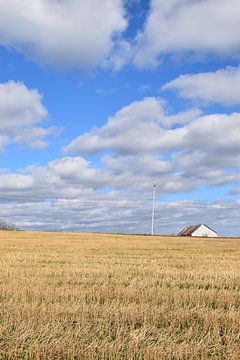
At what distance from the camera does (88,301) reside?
38.6ft

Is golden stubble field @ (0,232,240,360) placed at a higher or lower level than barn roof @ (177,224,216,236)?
lower

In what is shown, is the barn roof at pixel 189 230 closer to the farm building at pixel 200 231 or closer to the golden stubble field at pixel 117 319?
the farm building at pixel 200 231

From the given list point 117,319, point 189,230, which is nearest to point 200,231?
point 189,230

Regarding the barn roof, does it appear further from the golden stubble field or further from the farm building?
the golden stubble field

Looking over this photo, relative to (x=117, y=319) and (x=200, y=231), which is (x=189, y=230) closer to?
(x=200, y=231)

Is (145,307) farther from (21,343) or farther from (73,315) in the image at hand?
(21,343)

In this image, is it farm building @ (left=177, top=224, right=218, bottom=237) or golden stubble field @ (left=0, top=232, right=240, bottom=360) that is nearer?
golden stubble field @ (left=0, top=232, right=240, bottom=360)

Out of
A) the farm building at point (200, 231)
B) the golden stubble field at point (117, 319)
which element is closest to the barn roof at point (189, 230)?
the farm building at point (200, 231)

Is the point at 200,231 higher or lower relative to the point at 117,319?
higher

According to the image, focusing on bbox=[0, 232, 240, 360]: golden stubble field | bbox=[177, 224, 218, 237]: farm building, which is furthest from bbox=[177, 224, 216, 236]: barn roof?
bbox=[0, 232, 240, 360]: golden stubble field

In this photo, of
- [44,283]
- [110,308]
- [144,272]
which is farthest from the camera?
[144,272]

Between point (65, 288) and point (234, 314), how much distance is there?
566 cm

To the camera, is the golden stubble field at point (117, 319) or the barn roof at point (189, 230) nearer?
the golden stubble field at point (117, 319)

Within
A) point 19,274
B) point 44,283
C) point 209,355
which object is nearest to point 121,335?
point 209,355
